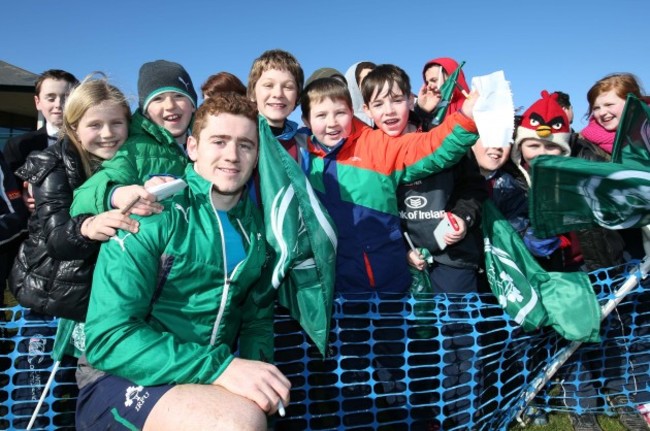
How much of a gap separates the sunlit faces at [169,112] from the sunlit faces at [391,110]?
4.81 ft

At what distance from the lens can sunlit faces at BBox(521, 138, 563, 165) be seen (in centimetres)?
415

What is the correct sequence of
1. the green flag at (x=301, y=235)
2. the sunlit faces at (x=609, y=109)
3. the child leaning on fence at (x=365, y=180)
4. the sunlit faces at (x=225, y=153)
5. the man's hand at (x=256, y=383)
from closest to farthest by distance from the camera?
the man's hand at (x=256, y=383)
the sunlit faces at (x=225, y=153)
the green flag at (x=301, y=235)
the child leaning on fence at (x=365, y=180)
the sunlit faces at (x=609, y=109)

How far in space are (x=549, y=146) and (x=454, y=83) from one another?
1.14 meters

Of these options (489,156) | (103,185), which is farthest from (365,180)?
(103,185)

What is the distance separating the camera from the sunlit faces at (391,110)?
371cm

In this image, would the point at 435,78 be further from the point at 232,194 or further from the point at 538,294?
the point at 232,194

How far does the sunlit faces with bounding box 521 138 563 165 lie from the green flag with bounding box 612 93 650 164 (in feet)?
3.89

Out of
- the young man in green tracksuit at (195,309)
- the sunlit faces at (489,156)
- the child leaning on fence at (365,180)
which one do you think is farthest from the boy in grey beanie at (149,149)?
the sunlit faces at (489,156)

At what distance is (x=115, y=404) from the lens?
2.09 metres

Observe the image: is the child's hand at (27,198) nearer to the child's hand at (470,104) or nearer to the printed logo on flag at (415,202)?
the printed logo on flag at (415,202)

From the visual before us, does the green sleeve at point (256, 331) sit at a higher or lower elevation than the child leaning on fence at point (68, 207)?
lower

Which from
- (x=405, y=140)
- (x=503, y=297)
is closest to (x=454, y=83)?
(x=405, y=140)

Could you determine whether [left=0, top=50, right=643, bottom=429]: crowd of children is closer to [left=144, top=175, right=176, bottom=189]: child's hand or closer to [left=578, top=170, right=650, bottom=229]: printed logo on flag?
[left=144, top=175, right=176, bottom=189]: child's hand

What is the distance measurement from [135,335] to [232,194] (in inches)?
34.1
